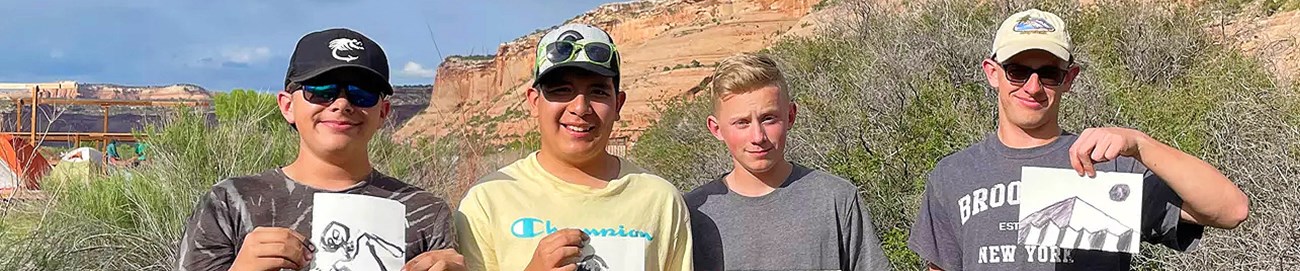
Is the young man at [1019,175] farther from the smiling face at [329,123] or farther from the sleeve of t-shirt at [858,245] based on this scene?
the smiling face at [329,123]

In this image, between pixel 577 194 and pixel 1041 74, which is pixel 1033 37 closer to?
pixel 1041 74

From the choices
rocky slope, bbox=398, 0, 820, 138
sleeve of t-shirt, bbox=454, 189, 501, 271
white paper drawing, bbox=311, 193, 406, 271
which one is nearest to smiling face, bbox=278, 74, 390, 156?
white paper drawing, bbox=311, 193, 406, 271

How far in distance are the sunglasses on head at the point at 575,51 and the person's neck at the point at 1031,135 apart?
1.18 metres

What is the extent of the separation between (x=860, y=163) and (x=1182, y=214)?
25.1 feet

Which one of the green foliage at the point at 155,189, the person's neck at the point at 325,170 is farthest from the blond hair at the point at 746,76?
the green foliage at the point at 155,189

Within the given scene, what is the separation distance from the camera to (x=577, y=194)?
2.56 metres

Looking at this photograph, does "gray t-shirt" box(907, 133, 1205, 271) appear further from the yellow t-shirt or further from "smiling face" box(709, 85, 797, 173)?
the yellow t-shirt

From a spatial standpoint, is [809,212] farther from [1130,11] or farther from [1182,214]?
[1130,11]

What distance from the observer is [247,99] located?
11.7 m

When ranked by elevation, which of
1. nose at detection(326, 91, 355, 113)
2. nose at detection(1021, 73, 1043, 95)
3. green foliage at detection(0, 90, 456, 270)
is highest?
nose at detection(326, 91, 355, 113)

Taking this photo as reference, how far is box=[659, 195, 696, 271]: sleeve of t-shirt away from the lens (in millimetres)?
2631

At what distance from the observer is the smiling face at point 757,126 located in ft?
9.78

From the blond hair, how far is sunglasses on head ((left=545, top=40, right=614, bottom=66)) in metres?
0.58

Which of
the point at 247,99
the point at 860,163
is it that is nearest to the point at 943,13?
the point at 860,163
